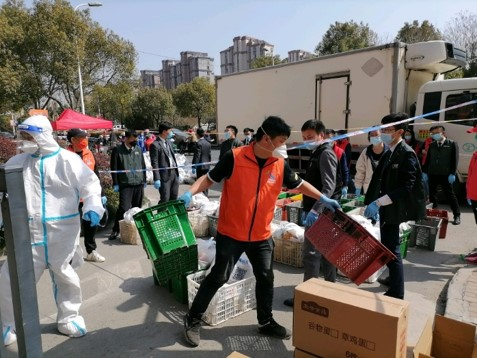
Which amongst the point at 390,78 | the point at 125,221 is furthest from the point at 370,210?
the point at 390,78

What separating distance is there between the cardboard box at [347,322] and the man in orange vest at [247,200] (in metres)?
0.61

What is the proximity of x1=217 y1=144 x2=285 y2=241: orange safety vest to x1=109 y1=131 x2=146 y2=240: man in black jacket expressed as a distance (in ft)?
11.0

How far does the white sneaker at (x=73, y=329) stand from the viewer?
3143mm

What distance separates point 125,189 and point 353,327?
15.0ft

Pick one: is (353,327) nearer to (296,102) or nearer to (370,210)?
(370,210)

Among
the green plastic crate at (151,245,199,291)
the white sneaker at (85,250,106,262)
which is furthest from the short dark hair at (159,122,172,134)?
the green plastic crate at (151,245,199,291)

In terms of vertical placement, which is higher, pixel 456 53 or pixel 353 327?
pixel 456 53

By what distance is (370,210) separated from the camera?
3418mm

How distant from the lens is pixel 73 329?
314 cm

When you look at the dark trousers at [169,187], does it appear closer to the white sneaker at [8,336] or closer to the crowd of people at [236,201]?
the crowd of people at [236,201]

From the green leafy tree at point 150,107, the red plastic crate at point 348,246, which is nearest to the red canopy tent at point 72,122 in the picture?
the red plastic crate at point 348,246

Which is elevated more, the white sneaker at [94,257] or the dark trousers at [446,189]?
the dark trousers at [446,189]

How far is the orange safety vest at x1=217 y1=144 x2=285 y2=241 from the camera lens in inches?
108

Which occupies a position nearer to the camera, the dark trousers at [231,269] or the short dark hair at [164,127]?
the dark trousers at [231,269]
